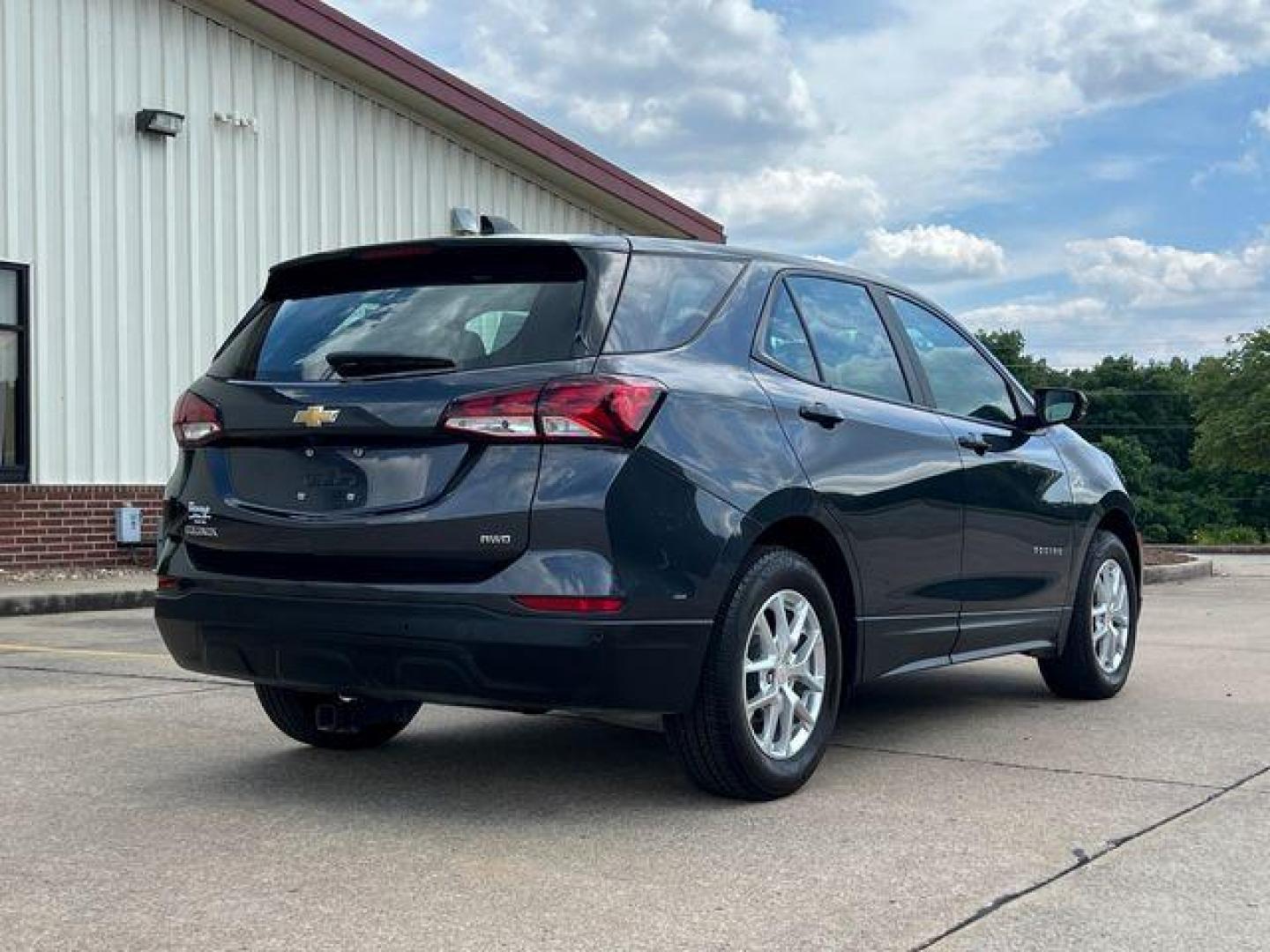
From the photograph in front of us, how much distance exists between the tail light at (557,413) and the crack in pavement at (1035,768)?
191 centimetres

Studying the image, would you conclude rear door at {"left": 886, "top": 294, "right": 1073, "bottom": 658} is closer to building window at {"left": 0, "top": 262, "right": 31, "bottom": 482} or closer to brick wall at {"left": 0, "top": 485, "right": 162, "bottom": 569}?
brick wall at {"left": 0, "top": 485, "right": 162, "bottom": 569}

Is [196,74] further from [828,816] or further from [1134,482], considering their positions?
[1134,482]

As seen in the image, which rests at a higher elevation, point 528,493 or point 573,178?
point 573,178

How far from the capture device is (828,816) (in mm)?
4406

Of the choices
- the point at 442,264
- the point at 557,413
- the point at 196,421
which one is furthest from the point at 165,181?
the point at 557,413

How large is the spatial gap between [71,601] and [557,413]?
8.80 metres

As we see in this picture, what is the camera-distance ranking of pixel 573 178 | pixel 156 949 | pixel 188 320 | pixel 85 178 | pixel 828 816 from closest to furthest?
pixel 156 949 → pixel 828 816 → pixel 85 178 → pixel 188 320 → pixel 573 178

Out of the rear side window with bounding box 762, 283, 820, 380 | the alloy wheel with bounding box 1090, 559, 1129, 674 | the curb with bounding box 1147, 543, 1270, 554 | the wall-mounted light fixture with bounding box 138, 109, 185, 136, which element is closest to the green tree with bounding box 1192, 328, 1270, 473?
the curb with bounding box 1147, 543, 1270, 554

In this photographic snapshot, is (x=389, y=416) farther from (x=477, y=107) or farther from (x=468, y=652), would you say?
(x=477, y=107)

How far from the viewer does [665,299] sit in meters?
4.57

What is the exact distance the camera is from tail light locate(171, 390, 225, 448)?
4656mm

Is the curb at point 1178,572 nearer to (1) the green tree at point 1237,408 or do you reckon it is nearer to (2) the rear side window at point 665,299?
(2) the rear side window at point 665,299

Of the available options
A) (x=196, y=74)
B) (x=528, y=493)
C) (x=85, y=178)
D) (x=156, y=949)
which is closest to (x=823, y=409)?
(x=528, y=493)

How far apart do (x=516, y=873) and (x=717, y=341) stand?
68.1 inches
